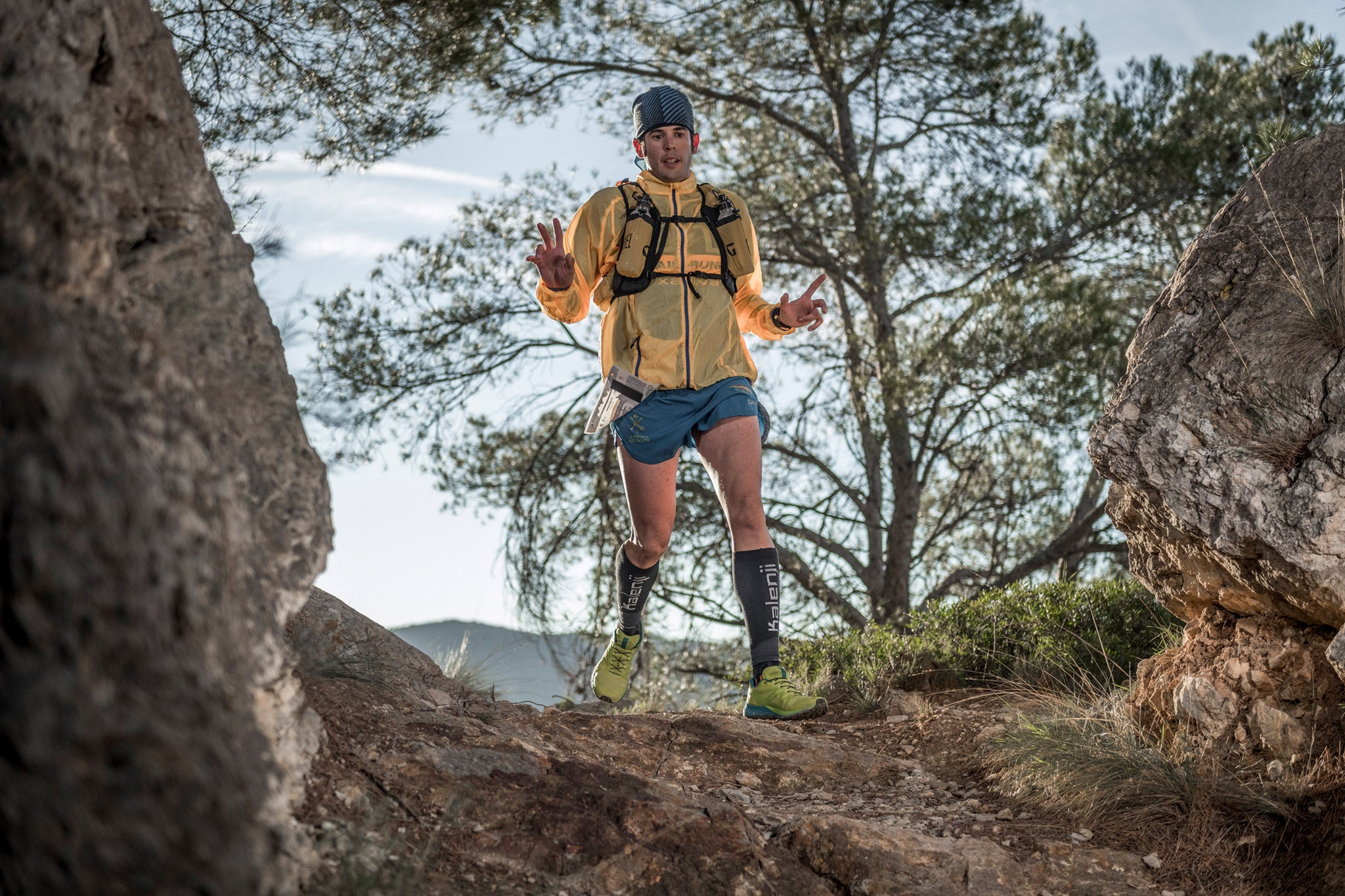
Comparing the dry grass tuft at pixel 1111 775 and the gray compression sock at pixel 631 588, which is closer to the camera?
the dry grass tuft at pixel 1111 775

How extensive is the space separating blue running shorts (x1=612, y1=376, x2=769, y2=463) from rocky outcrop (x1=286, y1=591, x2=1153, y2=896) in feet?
3.56

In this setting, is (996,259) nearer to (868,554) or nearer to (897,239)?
(897,239)

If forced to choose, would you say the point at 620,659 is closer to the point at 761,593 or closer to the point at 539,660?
the point at 761,593

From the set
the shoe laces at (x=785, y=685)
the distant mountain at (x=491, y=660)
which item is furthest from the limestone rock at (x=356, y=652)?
the shoe laces at (x=785, y=685)

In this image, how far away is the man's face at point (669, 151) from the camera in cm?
421

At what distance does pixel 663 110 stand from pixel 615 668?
7.87ft

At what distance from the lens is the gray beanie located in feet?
13.7

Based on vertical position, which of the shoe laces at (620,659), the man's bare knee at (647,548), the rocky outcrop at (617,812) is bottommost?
→ the rocky outcrop at (617,812)

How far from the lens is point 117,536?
4.50 ft

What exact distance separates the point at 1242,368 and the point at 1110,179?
603cm

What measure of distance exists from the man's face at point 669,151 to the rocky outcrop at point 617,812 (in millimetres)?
2222

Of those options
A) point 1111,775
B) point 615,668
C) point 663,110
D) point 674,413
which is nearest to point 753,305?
point 674,413

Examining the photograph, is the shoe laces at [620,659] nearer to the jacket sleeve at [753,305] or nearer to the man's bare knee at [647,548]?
the man's bare knee at [647,548]

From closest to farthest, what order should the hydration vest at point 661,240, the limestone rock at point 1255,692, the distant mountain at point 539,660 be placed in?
the limestone rock at point 1255,692
the hydration vest at point 661,240
the distant mountain at point 539,660
